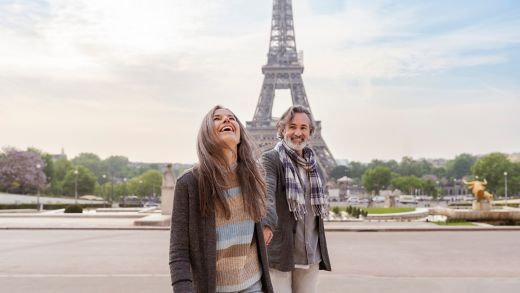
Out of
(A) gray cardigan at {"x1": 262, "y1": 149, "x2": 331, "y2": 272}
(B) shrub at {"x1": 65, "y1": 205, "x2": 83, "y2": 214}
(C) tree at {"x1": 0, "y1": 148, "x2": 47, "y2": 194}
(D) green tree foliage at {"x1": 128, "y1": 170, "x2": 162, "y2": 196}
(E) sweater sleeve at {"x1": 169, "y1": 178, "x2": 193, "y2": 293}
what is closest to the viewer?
(E) sweater sleeve at {"x1": 169, "y1": 178, "x2": 193, "y2": 293}

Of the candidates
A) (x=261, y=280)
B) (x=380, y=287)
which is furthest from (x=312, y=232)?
(x=380, y=287)

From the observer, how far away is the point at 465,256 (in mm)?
12531

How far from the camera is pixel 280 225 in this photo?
4.76 metres

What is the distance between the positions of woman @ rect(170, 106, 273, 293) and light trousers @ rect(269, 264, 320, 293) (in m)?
1.26

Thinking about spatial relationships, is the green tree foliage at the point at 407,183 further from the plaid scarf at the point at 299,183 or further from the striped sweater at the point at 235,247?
the striped sweater at the point at 235,247

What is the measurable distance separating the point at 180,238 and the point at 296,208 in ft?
5.46

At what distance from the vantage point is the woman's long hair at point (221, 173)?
327cm

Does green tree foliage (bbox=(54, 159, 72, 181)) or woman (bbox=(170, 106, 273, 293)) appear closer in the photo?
woman (bbox=(170, 106, 273, 293))

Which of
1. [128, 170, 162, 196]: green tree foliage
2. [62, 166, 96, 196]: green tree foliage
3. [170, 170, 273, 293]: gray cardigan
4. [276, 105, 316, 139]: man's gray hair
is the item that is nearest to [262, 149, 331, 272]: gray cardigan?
[276, 105, 316, 139]: man's gray hair

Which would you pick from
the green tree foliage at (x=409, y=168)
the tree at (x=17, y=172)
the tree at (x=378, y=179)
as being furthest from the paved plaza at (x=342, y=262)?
the green tree foliage at (x=409, y=168)

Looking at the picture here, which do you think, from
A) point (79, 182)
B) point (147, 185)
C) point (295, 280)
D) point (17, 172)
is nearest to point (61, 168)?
point (79, 182)

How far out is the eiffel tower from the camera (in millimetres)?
81625

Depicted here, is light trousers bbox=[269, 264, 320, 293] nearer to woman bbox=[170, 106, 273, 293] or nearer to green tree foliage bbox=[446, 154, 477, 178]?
woman bbox=[170, 106, 273, 293]

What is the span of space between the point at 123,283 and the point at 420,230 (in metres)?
12.9
